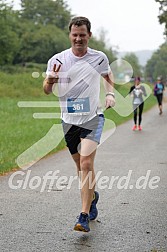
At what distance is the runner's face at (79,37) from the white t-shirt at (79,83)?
12 cm

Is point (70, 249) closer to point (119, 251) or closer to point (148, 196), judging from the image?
point (119, 251)

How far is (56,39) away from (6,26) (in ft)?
76.3

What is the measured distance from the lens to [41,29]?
89062 millimetres

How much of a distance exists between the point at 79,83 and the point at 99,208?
1858 mm

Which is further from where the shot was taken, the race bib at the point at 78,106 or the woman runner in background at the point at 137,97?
the woman runner in background at the point at 137,97

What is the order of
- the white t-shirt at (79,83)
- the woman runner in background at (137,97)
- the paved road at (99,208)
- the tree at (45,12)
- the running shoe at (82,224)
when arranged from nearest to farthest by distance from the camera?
the paved road at (99,208) → the running shoe at (82,224) → the white t-shirt at (79,83) → the woman runner in background at (137,97) → the tree at (45,12)

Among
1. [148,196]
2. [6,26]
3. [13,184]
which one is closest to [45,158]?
[13,184]

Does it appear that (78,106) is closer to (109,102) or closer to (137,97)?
(109,102)

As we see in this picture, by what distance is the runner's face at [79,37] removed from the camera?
5812mm

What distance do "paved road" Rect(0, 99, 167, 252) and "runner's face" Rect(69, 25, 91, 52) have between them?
1.94m

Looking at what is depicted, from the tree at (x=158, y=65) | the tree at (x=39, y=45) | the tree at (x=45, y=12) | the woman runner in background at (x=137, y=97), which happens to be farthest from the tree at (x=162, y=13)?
the tree at (x=158, y=65)

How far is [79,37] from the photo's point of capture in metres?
5.82

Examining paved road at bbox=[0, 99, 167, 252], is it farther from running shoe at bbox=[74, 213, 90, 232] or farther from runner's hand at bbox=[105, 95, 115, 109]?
runner's hand at bbox=[105, 95, 115, 109]

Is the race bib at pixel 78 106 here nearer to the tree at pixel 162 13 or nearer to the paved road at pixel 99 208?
the paved road at pixel 99 208
